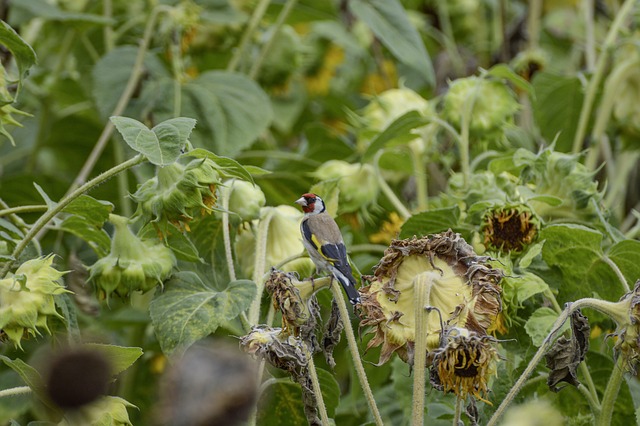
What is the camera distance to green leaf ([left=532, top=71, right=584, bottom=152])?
138 centimetres

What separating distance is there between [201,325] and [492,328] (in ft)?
0.78

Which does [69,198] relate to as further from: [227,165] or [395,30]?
[395,30]

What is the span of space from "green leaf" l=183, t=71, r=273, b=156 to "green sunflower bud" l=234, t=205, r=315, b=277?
31 cm

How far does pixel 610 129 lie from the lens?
51.6 inches

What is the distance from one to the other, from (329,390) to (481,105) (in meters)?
0.40

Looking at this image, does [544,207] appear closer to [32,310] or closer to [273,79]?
[32,310]

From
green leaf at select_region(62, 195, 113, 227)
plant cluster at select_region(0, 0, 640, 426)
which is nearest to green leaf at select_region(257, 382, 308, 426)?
plant cluster at select_region(0, 0, 640, 426)

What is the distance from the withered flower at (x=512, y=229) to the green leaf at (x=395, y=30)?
517 millimetres

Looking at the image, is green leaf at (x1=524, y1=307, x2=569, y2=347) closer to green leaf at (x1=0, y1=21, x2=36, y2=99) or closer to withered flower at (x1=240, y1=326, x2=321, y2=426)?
withered flower at (x1=240, y1=326, x2=321, y2=426)

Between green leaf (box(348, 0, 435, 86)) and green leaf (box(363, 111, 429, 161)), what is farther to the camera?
green leaf (box(348, 0, 435, 86))

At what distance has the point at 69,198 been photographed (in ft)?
2.53

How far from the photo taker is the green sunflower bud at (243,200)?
900 mm

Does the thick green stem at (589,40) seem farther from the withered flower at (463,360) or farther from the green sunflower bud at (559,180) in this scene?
the withered flower at (463,360)

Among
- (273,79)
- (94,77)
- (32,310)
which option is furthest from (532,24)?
(32,310)
